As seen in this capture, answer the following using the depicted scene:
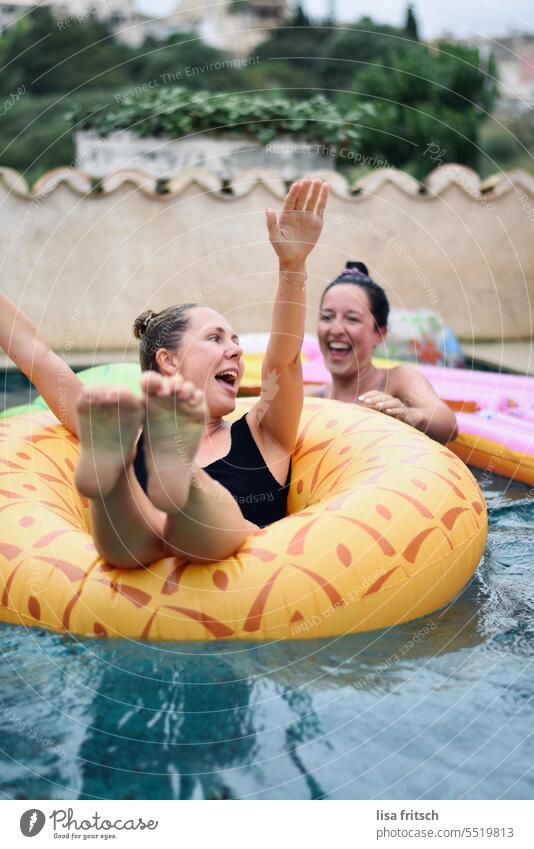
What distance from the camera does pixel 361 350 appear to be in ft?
13.2

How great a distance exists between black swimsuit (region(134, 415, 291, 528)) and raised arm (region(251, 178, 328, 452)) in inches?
4.2

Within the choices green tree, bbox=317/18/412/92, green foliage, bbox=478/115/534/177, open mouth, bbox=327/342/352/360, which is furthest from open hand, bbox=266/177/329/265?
green tree, bbox=317/18/412/92

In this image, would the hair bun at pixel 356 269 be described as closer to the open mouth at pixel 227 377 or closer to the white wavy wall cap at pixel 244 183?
the open mouth at pixel 227 377

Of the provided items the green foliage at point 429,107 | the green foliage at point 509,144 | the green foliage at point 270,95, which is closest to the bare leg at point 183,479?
the green foliage at point 270,95

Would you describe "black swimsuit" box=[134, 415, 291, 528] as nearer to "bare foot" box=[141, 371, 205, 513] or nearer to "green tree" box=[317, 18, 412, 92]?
"bare foot" box=[141, 371, 205, 513]

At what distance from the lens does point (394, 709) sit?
2.16 meters

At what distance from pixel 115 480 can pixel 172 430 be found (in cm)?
17

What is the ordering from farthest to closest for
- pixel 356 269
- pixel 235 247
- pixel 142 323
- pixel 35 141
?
pixel 35 141 < pixel 235 247 < pixel 356 269 < pixel 142 323

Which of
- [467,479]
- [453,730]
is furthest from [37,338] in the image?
[453,730]

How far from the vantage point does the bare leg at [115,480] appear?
195 cm

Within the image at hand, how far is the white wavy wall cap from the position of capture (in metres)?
8.14

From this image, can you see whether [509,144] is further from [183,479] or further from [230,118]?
[183,479]

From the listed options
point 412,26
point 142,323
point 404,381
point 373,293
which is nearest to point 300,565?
point 142,323

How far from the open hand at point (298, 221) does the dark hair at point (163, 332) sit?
376 mm
